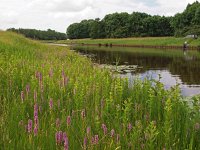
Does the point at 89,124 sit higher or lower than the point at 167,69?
higher

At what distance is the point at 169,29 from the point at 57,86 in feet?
418

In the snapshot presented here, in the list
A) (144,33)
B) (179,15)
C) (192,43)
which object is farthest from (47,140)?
(144,33)

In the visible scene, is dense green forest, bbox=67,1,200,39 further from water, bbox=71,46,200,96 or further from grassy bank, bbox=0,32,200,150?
grassy bank, bbox=0,32,200,150

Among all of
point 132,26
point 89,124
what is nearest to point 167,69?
point 89,124

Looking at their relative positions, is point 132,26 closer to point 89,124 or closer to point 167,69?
point 167,69

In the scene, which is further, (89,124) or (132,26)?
(132,26)

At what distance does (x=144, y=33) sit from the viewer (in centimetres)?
13250

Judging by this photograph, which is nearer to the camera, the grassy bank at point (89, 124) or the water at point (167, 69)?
the grassy bank at point (89, 124)

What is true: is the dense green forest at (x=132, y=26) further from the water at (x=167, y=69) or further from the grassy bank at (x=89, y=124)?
the grassy bank at (x=89, y=124)

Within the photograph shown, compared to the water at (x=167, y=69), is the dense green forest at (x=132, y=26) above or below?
above

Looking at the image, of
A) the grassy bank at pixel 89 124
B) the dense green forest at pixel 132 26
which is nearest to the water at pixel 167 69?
the grassy bank at pixel 89 124

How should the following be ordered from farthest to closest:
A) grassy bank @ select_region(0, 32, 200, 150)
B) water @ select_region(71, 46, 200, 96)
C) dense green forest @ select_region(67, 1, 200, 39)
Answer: dense green forest @ select_region(67, 1, 200, 39) < water @ select_region(71, 46, 200, 96) < grassy bank @ select_region(0, 32, 200, 150)

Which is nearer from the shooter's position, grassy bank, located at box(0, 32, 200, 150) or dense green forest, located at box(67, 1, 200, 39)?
grassy bank, located at box(0, 32, 200, 150)

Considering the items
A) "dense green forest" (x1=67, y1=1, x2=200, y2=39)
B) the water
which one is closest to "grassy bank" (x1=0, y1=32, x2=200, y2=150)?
the water
